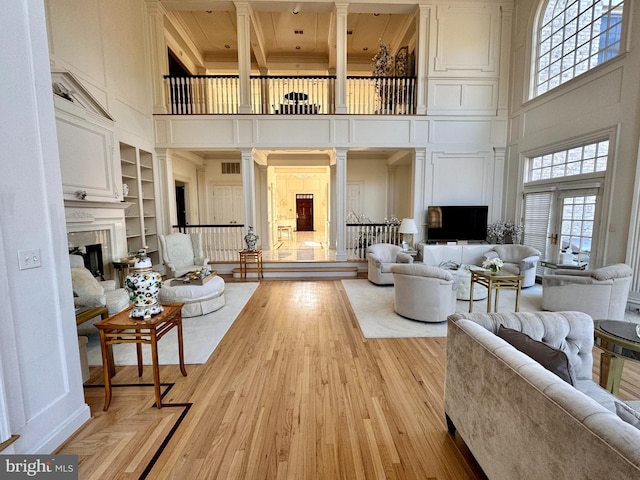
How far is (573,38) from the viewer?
477 cm

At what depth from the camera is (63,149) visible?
3.59 m

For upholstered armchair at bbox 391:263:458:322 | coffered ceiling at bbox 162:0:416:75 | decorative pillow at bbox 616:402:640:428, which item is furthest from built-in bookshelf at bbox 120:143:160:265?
decorative pillow at bbox 616:402:640:428

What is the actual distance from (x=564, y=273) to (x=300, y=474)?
423cm

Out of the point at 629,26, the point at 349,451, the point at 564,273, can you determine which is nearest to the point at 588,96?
the point at 629,26

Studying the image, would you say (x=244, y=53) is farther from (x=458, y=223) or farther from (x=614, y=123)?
(x=614, y=123)

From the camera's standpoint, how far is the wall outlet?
1.56m

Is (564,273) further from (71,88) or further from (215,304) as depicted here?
(71,88)

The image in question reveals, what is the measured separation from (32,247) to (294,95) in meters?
5.85

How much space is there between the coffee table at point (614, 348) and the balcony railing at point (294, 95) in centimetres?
564

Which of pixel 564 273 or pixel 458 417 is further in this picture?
pixel 564 273

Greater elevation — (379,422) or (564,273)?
(564,273)

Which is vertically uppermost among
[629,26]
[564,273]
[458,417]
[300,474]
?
[629,26]

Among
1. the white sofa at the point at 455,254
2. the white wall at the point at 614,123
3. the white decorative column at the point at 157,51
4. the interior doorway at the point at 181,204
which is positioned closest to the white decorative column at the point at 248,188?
the white decorative column at the point at 157,51

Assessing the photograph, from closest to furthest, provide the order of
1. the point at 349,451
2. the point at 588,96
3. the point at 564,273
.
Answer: the point at 349,451 → the point at 564,273 → the point at 588,96
